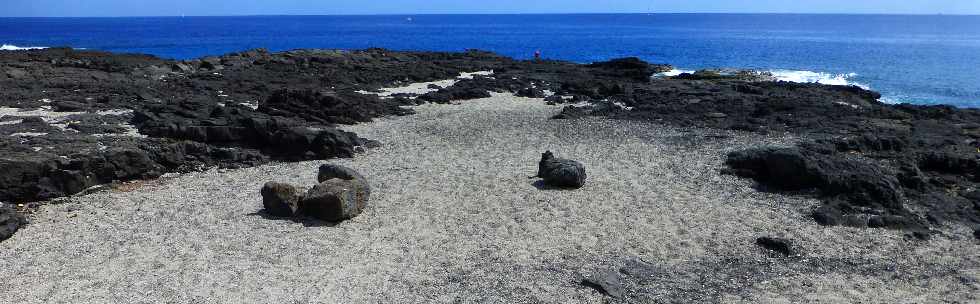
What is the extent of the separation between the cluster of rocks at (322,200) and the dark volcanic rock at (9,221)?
4.20 meters

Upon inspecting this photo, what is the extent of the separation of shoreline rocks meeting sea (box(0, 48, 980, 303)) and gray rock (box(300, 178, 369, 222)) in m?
0.04

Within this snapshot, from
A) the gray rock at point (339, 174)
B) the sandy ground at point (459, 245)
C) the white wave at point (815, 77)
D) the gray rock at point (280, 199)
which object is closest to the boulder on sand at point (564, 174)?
the sandy ground at point (459, 245)

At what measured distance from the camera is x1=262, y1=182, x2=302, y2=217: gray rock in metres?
14.6

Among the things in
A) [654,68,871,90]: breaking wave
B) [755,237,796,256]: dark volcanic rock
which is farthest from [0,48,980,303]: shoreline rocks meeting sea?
[654,68,871,90]: breaking wave

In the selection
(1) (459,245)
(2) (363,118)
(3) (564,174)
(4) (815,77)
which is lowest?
(4) (815,77)

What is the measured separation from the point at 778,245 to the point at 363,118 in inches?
659

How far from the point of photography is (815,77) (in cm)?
5406

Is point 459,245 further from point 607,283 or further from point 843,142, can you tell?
point 843,142

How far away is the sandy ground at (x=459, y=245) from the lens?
36.7ft

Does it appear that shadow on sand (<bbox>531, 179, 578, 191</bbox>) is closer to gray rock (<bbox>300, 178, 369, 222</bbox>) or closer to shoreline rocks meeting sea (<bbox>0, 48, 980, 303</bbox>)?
shoreline rocks meeting sea (<bbox>0, 48, 980, 303</bbox>)

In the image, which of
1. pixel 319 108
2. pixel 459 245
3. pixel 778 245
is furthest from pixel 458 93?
pixel 778 245

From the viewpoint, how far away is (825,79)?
5241cm

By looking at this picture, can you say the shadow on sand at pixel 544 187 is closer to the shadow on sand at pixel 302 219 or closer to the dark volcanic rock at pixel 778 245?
the dark volcanic rock at pixel 778 245

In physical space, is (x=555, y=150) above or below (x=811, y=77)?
above
